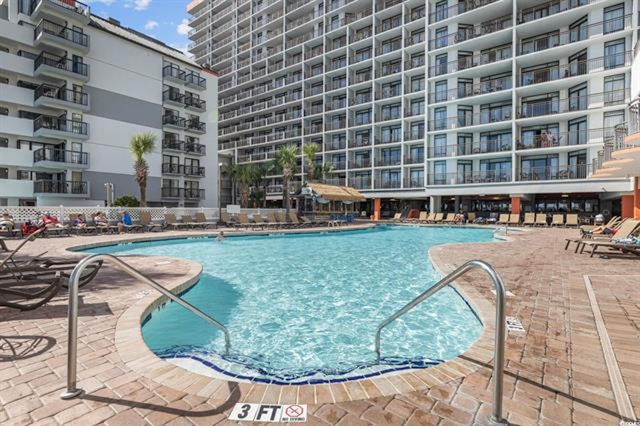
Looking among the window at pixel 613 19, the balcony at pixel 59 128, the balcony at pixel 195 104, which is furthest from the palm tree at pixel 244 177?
the window at pixel 613 19

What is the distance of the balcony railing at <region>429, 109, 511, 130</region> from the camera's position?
3041cm

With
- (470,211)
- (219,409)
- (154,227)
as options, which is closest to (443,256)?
(219,409)

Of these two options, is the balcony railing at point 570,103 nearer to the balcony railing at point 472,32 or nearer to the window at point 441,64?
the balcony railing at point 472,32

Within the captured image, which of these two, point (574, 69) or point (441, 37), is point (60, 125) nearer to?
point (441, 37)

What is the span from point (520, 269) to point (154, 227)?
18.0 metres

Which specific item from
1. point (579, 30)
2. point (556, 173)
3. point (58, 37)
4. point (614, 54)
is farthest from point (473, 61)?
point (58, 37)

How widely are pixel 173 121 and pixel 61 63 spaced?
8.84 m

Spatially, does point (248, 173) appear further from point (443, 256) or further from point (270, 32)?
point (443, 256)

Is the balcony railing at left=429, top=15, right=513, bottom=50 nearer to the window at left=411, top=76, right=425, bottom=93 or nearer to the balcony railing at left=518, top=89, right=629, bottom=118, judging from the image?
the window at left=411, top=76, right=425, bottom=93

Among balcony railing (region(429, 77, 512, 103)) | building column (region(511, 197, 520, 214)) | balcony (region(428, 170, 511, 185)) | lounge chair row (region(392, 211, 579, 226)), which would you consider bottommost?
lounge chair row (region(392, 211, 579, 226))

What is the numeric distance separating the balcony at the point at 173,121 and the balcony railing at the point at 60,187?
8871 millimetres

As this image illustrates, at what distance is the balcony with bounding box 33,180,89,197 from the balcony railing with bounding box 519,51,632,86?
3581 cm

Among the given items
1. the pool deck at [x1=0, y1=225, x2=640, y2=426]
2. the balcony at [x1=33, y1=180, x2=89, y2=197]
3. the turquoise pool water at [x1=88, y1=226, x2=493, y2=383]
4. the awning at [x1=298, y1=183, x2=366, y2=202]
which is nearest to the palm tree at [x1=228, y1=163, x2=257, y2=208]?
the awning at [x1=298, y1=183, x2=366, y2=202]

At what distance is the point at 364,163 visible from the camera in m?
40.0
